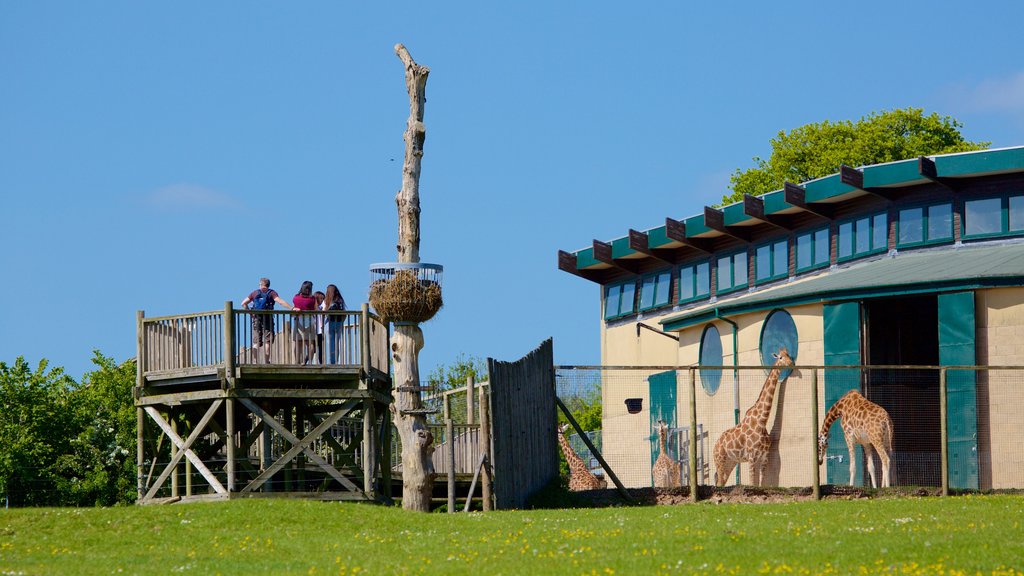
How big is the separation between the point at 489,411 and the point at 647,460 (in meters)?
5.97

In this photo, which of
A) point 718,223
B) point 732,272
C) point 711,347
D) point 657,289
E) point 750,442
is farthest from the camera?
point 657,289

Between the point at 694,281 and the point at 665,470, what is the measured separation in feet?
64.0

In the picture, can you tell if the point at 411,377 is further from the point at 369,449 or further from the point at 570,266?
the point at 570,266

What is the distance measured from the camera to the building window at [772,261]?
42.4 m

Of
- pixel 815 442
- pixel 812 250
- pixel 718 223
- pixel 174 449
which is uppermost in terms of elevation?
pixel 718 223

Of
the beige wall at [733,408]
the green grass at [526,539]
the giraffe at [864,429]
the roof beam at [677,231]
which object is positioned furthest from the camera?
the roof beam at [677,231]

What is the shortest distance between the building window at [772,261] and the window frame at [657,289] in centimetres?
464

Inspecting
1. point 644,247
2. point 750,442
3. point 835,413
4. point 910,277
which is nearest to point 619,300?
point 644,247

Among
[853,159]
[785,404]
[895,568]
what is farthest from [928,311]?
[853,159]

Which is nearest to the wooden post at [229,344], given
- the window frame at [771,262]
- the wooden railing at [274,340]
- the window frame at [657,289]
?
the wooden railing at [274,340]

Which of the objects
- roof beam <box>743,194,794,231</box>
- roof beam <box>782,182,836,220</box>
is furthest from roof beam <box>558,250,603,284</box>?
roof beam <box>782,182,836,220</box>

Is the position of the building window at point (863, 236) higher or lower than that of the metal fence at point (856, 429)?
higher

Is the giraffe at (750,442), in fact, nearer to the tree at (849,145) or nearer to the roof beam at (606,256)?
the roof beam at (606,256)

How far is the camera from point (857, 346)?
101ft
